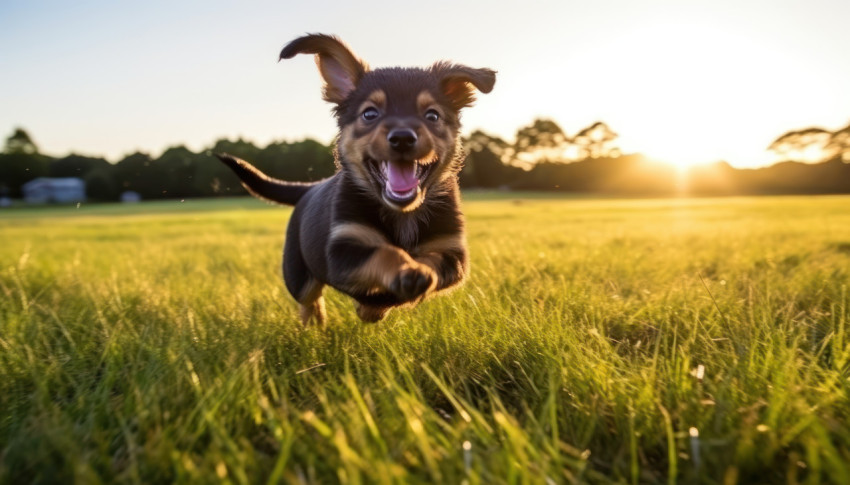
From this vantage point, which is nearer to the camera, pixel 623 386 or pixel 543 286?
pixel 623 386

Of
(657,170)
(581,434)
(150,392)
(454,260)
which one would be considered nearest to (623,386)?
(581,434)

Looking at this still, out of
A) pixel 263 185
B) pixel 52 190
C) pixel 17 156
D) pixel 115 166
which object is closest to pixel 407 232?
pixel 263 185

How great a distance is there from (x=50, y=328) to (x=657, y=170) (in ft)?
123

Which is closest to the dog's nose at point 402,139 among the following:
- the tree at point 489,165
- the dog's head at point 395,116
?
the dog's head at point 395,116

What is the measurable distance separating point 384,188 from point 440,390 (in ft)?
3.73

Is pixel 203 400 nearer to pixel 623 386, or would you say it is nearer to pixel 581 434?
pixel 581 434

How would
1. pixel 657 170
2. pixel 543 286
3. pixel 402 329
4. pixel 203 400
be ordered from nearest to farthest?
1. pixel 203 400
2. pixel 402 329
3. pixel 543 286
4. pixel 657 170

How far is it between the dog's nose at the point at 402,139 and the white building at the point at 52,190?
4774cm

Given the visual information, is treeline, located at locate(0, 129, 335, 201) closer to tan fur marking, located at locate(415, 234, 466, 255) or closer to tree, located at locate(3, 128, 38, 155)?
tree, located at locate(3, 128, 38, 155)

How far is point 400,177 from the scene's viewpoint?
2.87m

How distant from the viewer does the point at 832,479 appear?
4.50 ft

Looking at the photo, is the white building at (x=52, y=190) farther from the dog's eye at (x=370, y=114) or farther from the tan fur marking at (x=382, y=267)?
the tan fur marking at (x=382, y=267)

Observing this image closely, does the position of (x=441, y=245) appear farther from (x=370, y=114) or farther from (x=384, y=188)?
(x=370, y=114)

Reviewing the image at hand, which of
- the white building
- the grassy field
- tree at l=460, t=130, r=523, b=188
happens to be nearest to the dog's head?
the grassy field
